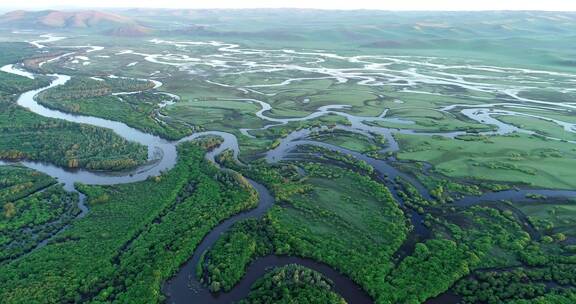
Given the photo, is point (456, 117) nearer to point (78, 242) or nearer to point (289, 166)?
point (289, 166)

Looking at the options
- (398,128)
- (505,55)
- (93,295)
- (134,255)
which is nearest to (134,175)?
(134,255)

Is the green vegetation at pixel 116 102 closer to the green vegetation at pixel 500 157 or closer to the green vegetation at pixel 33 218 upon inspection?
the green vegetation at pixel 33 218

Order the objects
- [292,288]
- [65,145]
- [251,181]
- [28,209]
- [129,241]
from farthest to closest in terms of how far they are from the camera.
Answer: [65,145] < [251,181] < [28,209] < [129,241] < [292,288]

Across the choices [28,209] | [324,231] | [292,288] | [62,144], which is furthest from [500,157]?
[62,144]

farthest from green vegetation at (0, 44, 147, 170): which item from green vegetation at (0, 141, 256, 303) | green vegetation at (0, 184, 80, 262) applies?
green vegetation at (0, 184, 80, 262)

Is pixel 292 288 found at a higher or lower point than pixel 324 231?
lower

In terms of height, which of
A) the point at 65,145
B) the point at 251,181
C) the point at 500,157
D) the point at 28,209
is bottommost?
the point at 28,209

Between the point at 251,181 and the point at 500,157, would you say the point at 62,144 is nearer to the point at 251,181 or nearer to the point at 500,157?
the point at 251,181
